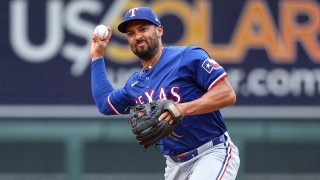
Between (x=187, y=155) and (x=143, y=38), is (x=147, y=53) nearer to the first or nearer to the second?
(x=143, y=38)

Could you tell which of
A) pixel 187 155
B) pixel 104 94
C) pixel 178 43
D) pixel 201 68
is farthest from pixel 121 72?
pixel 201 68

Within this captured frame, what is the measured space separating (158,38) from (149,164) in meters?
3.74

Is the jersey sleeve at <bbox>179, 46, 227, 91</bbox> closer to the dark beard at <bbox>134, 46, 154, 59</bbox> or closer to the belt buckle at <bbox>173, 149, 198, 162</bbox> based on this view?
the dark beard at <bbox>134, 46, 154, 59</bbox>

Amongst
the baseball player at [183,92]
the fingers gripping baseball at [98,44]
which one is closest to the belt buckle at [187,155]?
the baseball player at [183,92]

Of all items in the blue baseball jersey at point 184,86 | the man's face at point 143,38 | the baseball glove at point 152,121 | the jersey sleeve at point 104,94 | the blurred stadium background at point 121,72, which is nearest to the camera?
the baseball glove at point 152,121

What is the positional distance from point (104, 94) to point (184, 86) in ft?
2.01

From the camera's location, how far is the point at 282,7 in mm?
A: 8531

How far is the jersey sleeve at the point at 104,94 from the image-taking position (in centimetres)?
530

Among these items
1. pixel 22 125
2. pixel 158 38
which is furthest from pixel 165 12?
pixel 158 38

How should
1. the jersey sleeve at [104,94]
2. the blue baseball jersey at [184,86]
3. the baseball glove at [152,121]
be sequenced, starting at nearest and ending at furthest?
the baseball glove at [152,121]
the blue baseball jersey at [184,86]
the jersey sleeve at [104,94]

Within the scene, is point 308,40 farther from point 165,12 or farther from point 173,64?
point 173,64

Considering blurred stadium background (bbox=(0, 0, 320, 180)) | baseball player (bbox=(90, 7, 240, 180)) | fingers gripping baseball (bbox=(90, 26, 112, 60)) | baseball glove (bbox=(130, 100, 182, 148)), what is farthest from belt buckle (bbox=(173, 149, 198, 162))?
blurred stadium background (bbox=(0, 0, 320, 180))

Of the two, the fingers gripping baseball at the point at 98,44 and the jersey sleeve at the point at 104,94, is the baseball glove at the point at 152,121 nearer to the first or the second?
the jersey sleeve at the point at 104,94

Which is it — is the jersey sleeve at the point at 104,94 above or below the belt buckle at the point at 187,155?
above
